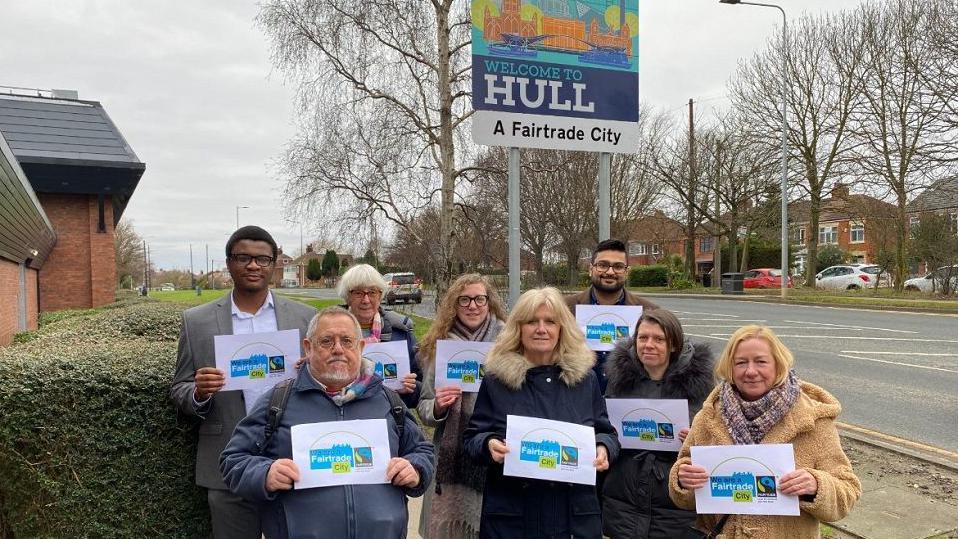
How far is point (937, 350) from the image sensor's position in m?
12.1

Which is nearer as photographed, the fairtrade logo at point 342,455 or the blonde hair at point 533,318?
the fairtrade logo at point 342,455

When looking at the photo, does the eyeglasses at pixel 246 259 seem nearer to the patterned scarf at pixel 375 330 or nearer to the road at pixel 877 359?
the patterned scarf at pixel 375 330

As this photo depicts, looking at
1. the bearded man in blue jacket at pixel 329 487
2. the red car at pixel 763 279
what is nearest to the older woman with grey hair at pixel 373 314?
the bearded man in blue jacket at pixel 329 487

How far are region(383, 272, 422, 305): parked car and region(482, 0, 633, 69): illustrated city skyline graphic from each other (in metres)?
19.0

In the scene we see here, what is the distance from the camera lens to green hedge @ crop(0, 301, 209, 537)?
3275 millimetres

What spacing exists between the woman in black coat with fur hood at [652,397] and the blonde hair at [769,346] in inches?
14.1

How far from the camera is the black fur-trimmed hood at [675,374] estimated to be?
9.72 ft

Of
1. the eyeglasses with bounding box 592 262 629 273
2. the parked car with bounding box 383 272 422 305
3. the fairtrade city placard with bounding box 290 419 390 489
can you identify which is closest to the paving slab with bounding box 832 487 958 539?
the eyeglasses with bounding box 592 262 629 273

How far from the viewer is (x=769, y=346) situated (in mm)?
2496

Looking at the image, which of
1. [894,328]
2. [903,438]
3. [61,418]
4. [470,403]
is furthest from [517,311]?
[894,328]

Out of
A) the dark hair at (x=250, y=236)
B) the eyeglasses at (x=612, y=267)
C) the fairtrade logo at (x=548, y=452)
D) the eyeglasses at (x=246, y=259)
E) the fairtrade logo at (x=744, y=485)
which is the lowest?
the fairtrade logo at (x=744, y=485)

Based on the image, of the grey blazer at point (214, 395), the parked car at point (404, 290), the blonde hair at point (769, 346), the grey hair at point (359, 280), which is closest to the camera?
the blonde hair at point (769, 346)

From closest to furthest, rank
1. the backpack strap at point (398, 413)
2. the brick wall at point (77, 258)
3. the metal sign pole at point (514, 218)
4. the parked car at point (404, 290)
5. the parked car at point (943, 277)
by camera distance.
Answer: the backpack strap at point (398, 413) → the metal sign pole at point (514, 218) → the brick wall at point (77, 258) → the parked car at point (404, 290) → the parked car at point (943, 277)

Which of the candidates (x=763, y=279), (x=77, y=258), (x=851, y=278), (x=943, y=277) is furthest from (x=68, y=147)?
(x=851, y=278)
